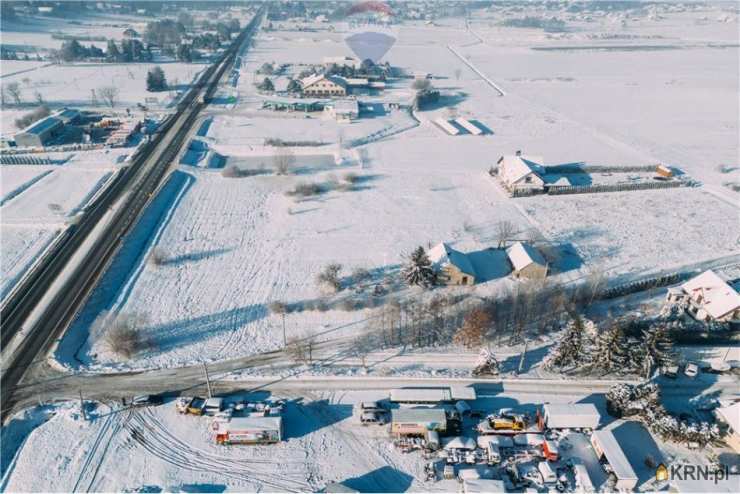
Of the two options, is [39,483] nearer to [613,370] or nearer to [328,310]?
[328,310]

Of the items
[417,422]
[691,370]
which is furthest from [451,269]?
[691,370]

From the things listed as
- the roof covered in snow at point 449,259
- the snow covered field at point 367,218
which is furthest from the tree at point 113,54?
the roof covered in snow at point 449,259

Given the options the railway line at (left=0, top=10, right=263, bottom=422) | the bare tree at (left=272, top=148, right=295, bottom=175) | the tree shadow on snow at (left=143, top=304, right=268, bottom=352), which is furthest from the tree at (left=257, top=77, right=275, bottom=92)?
the tree shadow on snow at (left=143, top=304, right=268, bottom=352)

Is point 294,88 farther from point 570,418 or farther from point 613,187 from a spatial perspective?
point 570,418

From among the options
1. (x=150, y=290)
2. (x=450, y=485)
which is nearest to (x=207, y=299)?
(x=150, y=290)

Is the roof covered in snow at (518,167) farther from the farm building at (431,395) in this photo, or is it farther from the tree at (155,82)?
the tree at (155,82)

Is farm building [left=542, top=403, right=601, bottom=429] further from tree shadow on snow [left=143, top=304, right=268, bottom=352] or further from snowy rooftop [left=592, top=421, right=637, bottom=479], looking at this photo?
tree shadow on snow [left=143, top=304, right=268, bottom=352]
